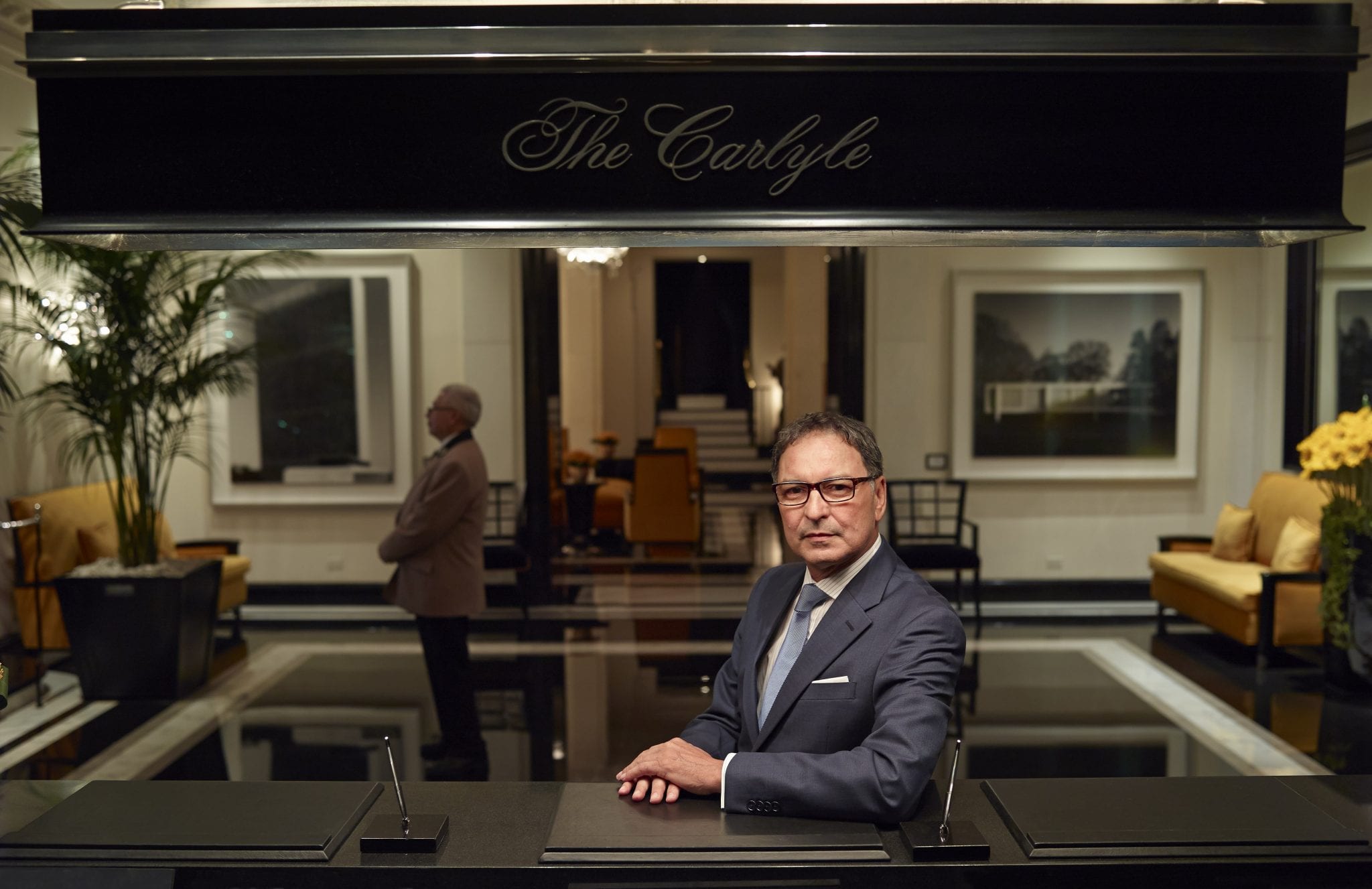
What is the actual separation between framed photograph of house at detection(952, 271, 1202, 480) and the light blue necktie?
6818 millimetres

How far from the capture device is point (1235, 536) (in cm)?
778

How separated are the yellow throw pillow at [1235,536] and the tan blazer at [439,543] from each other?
17.7ft

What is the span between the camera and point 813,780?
2061mm

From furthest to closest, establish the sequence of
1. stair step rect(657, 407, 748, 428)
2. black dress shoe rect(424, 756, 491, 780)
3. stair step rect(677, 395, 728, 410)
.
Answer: stair step rect(677, 395, 728, 410) → stair step rect(657, 407, 748, 428) → black dress shoe rect(424, 756, 491, 780)

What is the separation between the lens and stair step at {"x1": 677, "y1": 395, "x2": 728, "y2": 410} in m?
21.9

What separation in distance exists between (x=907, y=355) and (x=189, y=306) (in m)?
5.28

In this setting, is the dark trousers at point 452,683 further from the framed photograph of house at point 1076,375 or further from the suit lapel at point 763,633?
the framed photograph of house at point 1076,375

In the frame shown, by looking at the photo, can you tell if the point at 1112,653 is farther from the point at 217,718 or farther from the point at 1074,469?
the point at 217,718

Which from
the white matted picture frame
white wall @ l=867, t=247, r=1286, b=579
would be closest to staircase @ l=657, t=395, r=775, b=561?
white wall @ l=867, t=247, r=1286, b=579

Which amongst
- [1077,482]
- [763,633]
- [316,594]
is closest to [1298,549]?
[1077,482]

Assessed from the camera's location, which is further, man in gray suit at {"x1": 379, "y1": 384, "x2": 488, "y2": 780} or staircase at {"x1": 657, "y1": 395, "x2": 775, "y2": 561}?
staircase at {"x1": 657, "y1": 395, "x2": 775, "y2": 561}

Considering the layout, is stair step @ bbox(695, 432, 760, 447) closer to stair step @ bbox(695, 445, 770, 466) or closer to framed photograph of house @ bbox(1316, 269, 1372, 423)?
stair step @ bbox(695, 445, 770, 466)

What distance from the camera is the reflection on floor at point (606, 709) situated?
5246mm

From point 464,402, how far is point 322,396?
12.6 feet
